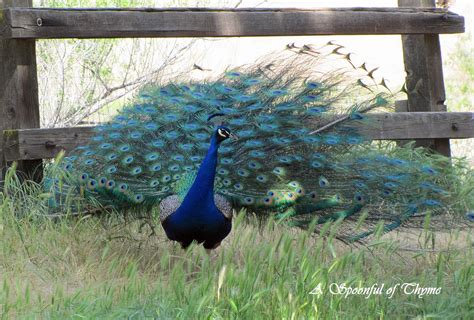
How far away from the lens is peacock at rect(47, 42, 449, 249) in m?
5.36

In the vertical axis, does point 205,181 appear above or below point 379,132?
below

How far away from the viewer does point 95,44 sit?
8812 millimetres

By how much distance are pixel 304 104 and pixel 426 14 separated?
2.16 meters

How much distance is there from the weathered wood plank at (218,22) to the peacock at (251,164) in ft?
2.33

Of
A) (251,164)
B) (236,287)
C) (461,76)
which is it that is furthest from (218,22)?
(461,76)

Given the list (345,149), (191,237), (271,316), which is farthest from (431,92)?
(271,316)

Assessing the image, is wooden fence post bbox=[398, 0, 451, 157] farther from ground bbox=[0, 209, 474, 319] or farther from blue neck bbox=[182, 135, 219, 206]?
blue neck bbox=[182, 135, 219, 206]

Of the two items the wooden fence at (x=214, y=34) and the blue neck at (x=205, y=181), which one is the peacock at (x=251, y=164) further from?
the wooden fence at (x=214, y=34)

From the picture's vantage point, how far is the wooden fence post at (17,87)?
591 cm

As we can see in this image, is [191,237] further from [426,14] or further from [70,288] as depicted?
[426,14]

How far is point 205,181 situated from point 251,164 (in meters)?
0.50

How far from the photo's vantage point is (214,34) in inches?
253

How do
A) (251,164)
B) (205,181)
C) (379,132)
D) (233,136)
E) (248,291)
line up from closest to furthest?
1. (248,291)
2. (205,181)
3. (233,136)
4. (251,164)
5. (379,132)

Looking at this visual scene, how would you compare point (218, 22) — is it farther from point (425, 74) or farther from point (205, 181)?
point (425, 74)
